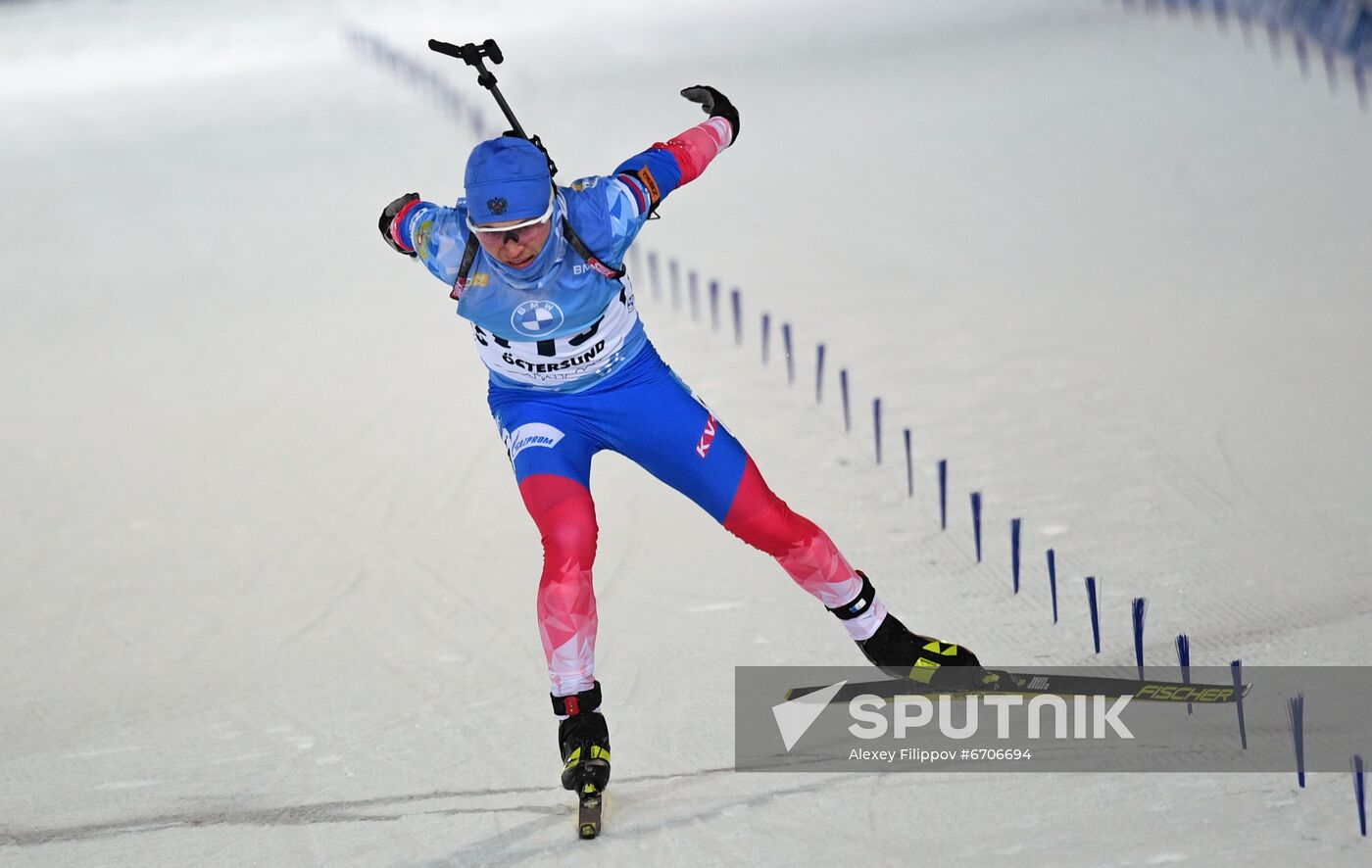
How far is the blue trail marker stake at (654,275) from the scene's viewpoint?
10945 mm

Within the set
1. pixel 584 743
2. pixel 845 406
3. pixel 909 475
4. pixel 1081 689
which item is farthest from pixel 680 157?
pixel 845 406

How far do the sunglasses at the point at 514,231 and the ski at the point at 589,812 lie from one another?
1.58m

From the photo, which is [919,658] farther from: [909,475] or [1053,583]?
[909,475]

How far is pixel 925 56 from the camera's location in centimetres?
1803

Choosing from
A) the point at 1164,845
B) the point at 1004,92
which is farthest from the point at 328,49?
the point at 1164,845

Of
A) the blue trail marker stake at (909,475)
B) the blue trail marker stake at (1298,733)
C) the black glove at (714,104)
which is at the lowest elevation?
the blue trail marker stake at (1298,733)

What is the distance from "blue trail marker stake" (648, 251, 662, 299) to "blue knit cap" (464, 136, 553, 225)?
20.7 ft

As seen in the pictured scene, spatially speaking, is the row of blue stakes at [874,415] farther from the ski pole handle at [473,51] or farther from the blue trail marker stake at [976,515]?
the ski pole handle at [473,51]

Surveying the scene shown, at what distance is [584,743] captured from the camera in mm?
4719

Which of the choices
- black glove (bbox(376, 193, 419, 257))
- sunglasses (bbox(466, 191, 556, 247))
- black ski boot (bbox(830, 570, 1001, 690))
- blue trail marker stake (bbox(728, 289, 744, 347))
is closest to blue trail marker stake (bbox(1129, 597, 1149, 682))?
black ski boot (bbox(830, 570, 1001, 690))

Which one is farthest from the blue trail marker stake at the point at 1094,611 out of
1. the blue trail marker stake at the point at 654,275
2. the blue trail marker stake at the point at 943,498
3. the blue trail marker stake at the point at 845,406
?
the blue trail marker stake at the point at 654,275

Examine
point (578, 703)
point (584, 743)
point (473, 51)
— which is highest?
point (473, 51)

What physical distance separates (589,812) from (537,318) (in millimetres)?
1440

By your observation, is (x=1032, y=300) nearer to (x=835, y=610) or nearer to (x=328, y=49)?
(x=835, y=610)
